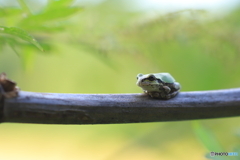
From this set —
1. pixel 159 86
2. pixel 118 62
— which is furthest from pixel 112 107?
pixel 118 62

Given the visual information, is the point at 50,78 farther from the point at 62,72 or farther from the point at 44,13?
the point at 44,13

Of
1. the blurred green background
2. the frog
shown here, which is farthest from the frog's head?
the blurred green background

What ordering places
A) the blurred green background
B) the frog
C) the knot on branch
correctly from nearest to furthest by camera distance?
the knot on branch
the frog
the blurred green background

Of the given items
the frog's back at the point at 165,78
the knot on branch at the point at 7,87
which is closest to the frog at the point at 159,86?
the frog's back at the point at 165,78

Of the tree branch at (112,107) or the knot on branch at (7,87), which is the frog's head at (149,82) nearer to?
the tree branch at (112,107)

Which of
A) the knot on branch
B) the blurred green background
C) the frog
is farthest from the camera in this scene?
the blurred green background

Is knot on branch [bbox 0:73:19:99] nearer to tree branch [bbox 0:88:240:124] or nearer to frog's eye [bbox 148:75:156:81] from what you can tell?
tree branch [bbox 0:88:240:124]
